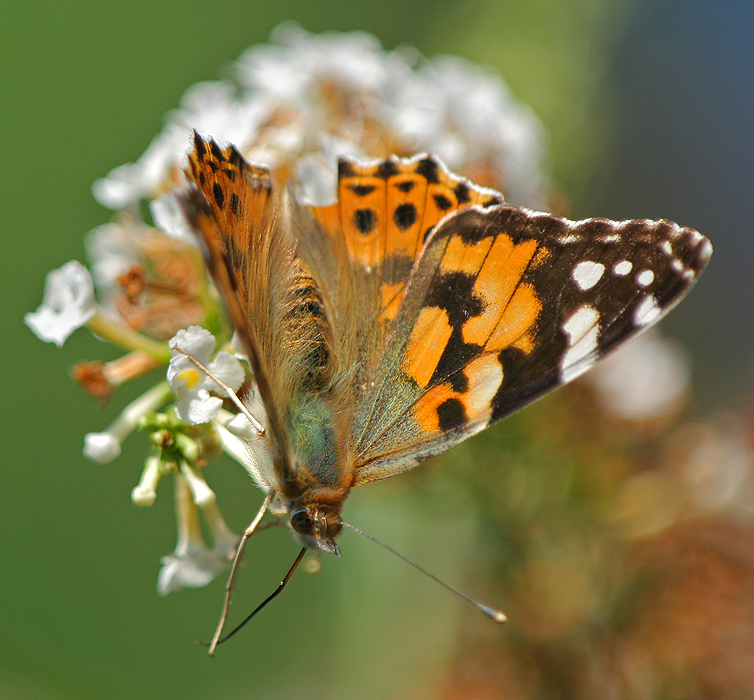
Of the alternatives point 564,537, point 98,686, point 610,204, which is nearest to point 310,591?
point 98,686

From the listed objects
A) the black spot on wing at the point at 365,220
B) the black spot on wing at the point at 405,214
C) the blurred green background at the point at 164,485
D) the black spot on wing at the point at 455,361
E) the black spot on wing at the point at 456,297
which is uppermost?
the black spot on wing at the point at 405,214

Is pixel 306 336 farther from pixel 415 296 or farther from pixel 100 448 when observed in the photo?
pixel 100 448

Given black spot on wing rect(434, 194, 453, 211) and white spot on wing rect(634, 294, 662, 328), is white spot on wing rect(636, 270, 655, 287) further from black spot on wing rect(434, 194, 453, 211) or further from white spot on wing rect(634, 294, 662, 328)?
black spot on wing rect(434, 194, 453, 211)

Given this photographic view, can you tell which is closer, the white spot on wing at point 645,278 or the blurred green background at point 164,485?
the white spot on wing at point 645,278

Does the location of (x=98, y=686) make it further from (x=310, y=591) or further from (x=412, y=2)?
(x=412, y=2)

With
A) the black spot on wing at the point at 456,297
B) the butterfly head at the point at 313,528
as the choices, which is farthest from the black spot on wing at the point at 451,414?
the butterfly head at the point at 313,528

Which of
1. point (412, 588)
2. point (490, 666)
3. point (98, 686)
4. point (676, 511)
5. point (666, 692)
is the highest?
point (676, 511)

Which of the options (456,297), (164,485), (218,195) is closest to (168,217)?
(218,195)

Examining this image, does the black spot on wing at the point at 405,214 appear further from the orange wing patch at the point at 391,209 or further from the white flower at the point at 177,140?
the white flower at the point at 177,140
